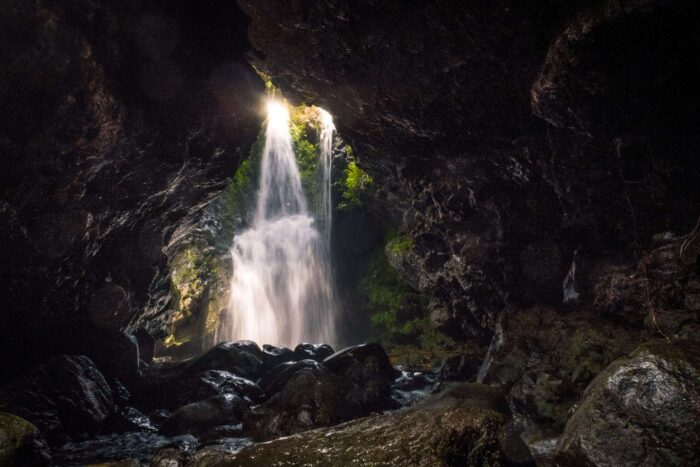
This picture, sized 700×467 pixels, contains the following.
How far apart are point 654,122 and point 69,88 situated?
33.2ft

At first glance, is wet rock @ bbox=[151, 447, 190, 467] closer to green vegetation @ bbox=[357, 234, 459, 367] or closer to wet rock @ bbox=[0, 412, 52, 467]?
wet rock @ bbox=[0, 412, 52, 467]

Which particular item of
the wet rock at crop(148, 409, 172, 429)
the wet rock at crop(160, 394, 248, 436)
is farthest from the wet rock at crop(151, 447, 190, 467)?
the wet rock at crop(148, 409, 172, 429)

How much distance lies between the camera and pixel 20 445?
16.8 feet

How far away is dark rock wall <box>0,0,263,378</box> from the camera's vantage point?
6715mm

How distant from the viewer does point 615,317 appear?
7477 millimetres

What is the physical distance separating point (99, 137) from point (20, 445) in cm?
562

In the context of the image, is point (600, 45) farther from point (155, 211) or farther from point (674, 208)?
point (155, 211)

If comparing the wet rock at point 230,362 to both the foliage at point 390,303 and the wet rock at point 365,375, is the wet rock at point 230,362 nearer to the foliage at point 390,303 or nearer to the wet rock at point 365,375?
the wet rock at point 365,375

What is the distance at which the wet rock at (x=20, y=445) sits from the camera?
489cm

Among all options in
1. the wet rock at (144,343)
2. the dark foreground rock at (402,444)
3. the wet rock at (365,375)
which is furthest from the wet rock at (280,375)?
the wet rock at (144,343)

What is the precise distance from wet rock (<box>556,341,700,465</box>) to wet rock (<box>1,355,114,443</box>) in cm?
877

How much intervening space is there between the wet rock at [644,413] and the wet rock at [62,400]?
8773mm

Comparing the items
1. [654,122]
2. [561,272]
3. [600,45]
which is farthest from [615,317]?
[600,45]

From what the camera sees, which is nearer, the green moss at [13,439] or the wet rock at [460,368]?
the green moss at [13,439]
